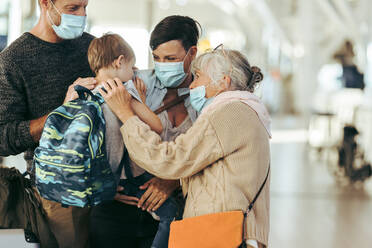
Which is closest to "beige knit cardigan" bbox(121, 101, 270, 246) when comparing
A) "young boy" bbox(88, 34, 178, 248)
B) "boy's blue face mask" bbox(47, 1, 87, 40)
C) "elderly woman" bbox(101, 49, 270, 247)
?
"elderly woman" bbox(101, 49, 270, 247)

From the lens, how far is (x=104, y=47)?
227 centimetres

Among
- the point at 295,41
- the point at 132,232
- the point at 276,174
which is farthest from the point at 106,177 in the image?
the point at 295,41

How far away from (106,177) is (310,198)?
19.8ft

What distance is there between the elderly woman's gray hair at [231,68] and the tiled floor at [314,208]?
11.7 ft

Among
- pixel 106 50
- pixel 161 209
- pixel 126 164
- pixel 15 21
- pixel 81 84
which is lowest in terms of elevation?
pixel 161 209

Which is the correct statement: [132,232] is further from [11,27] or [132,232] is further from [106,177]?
[11,27]

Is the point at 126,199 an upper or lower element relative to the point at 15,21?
lower

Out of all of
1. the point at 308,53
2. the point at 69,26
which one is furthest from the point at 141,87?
the point at 308,53

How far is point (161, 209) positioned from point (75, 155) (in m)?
0.44

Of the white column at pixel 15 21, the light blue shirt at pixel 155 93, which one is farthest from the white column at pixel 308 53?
the light blue shirt at pixel 155 93

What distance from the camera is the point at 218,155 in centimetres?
208

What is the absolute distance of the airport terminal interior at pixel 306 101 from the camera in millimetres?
5672

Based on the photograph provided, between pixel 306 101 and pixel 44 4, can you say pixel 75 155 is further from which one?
pixel 306 101

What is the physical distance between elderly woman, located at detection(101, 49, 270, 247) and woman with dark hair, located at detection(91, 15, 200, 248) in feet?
0.76
